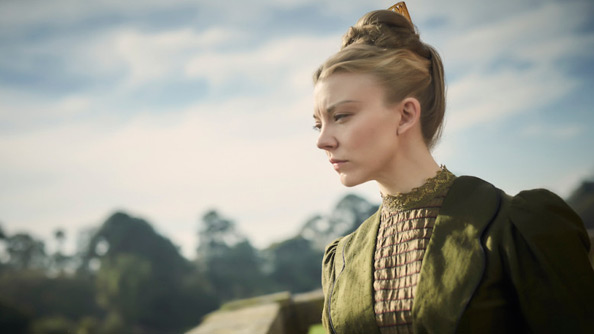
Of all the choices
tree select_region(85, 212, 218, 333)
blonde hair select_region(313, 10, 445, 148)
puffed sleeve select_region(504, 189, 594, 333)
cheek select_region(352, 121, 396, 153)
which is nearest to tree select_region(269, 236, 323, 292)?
tree select_region(85, 212, 218, 333)

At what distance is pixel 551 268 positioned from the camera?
160cm

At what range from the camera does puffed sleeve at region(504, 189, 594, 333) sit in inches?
61.7

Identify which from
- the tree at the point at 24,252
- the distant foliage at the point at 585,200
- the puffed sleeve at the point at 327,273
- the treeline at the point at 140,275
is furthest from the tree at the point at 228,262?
the puffed sleeve at the point at 327,273

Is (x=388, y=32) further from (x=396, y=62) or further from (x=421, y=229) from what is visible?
(x=421, y=229)

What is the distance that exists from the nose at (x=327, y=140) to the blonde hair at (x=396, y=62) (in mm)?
240

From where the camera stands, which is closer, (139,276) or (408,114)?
(408,114)

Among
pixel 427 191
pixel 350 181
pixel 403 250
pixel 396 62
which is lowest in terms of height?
pixel 403 250

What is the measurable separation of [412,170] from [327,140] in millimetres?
393

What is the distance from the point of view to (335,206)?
2384 inches

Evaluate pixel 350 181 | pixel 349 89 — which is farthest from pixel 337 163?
pixel 349 89

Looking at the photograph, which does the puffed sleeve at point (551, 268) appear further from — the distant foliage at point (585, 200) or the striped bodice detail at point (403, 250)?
the distant foliage at point (585, 200)

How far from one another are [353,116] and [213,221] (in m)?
63.7

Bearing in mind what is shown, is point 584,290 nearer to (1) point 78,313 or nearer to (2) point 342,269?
(2) point 342,269

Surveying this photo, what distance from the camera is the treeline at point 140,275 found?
4288 centimetres
